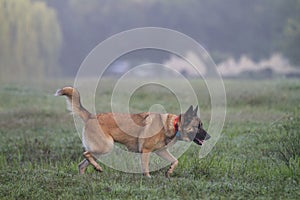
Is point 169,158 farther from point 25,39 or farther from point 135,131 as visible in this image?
point 25,39

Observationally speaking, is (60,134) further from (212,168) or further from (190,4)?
(190,4)

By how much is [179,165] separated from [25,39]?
97.6 feet

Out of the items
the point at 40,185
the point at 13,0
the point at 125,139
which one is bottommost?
the point at 40,185

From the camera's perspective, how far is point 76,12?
68.8 metres

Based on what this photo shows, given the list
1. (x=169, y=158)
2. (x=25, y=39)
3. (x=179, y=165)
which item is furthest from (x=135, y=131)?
(x=25, y=39)

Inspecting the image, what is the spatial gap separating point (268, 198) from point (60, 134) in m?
7.00

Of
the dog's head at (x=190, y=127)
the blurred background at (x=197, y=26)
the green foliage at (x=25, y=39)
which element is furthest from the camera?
the blurred background at (x=197, y=26)

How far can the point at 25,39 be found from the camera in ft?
121

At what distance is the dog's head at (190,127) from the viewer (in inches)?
332

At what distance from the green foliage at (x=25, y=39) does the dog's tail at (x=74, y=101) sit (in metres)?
25.1

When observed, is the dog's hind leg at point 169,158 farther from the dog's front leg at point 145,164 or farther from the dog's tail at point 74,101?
the dog's tail at point 74,101

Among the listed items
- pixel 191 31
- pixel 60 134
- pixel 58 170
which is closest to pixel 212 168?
pixel 58 170

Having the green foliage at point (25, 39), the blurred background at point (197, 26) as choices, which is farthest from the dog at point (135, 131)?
the blurred background at point (197, 26)

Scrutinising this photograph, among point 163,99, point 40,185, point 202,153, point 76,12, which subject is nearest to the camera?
point 40,185
